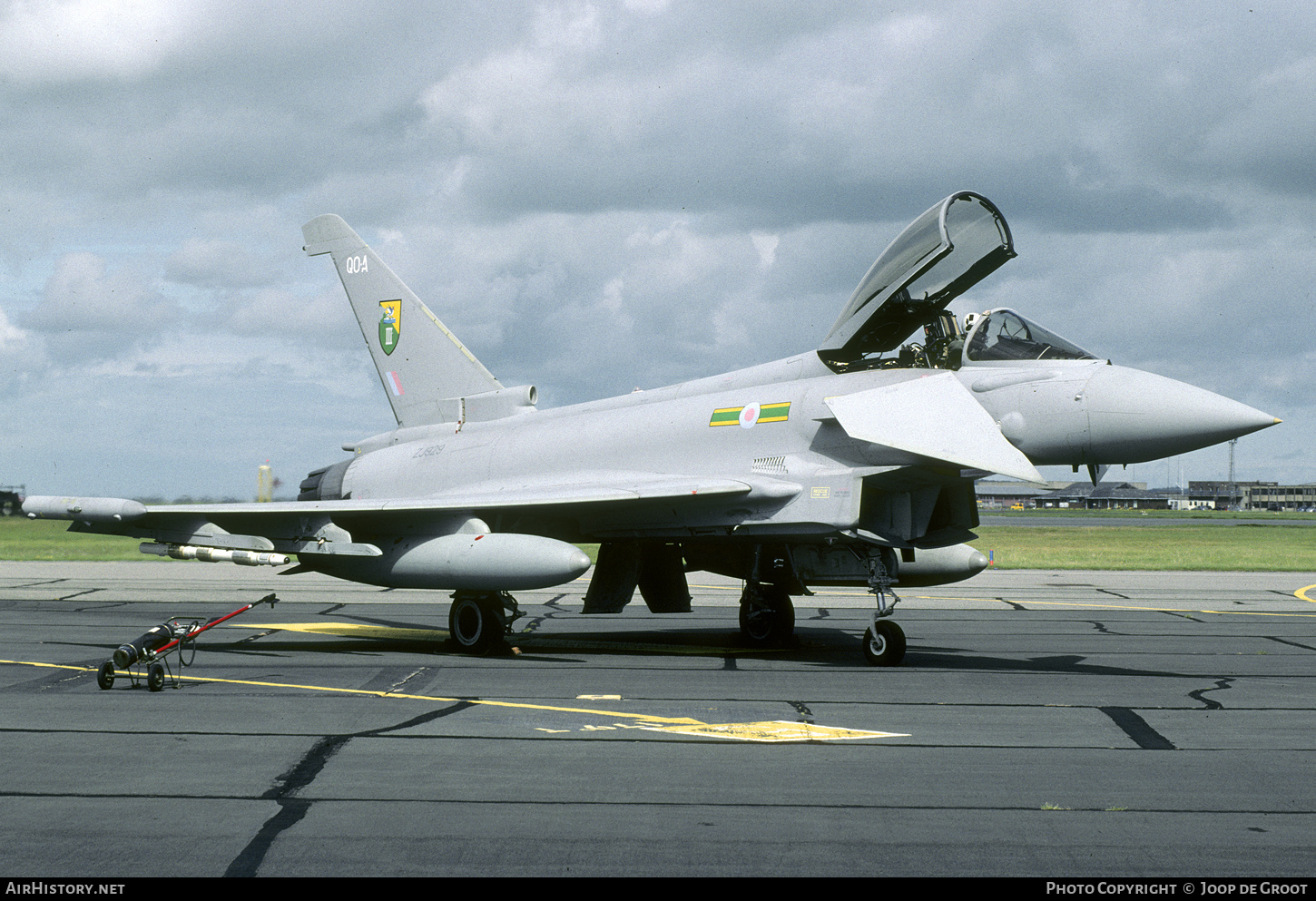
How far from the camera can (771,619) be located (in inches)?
576

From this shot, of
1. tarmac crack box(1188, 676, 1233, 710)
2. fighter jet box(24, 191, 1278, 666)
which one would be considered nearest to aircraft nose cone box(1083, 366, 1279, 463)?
fighter jet box(24, 191, 1278, 666)

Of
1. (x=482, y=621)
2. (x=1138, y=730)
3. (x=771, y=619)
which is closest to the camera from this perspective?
(x=1138, y=730)

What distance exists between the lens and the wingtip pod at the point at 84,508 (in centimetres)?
1316

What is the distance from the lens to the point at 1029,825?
19.0 ft

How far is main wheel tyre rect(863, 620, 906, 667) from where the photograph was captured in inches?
480

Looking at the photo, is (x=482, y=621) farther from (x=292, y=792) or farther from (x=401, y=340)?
(x=292, y=792)

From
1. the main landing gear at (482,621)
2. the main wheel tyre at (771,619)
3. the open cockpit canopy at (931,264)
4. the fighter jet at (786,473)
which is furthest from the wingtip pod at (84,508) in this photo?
the open cockpit canopy at (931,264)

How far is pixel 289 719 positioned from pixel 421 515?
536cm

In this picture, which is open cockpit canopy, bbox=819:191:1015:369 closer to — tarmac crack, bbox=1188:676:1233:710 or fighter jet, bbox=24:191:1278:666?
fighter jet, bbox=24:191:1278:666

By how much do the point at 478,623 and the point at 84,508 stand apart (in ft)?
15.5

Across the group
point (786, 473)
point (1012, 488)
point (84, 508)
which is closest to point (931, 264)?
point (1012, 488)

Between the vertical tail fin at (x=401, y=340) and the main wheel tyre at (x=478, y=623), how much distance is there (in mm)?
4634

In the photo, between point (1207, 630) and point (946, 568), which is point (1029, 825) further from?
point (1207, 630)
